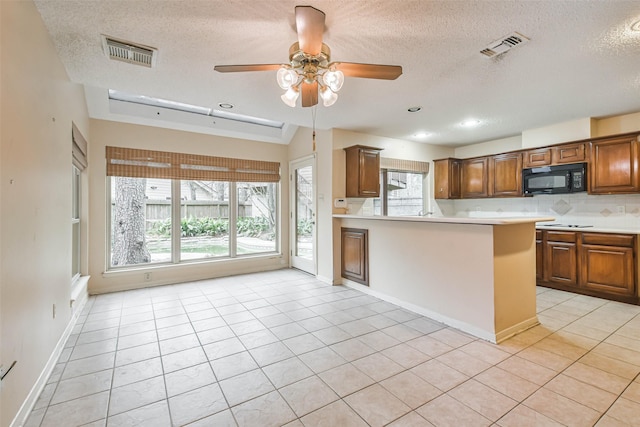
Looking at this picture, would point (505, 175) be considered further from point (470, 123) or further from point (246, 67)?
point (246, 67)

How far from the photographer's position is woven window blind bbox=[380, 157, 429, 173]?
508 cm

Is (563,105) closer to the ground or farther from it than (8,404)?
farther from it

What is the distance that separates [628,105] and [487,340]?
3.40 m

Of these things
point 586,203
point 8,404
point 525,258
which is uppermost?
point 586,203

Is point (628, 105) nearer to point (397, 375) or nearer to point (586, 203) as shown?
point (586, 203)

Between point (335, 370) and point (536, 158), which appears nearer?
point (335, 370)

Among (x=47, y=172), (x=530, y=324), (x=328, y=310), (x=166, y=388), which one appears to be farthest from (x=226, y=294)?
(x=530, y=324)

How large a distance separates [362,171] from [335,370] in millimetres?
2916

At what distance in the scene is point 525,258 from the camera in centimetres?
287

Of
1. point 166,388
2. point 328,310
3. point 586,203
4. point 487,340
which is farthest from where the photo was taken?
point 586,203

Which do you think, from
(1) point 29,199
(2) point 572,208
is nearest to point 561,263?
(2) point 572,208

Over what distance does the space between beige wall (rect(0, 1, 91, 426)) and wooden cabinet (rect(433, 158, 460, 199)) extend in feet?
17.9

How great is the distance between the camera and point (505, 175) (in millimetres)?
4895

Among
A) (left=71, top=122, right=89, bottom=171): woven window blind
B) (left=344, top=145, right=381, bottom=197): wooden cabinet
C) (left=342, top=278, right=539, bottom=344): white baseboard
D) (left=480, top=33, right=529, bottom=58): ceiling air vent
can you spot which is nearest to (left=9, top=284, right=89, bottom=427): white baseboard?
(left=71, top=122, right=89, bottom=171): woven window blind
